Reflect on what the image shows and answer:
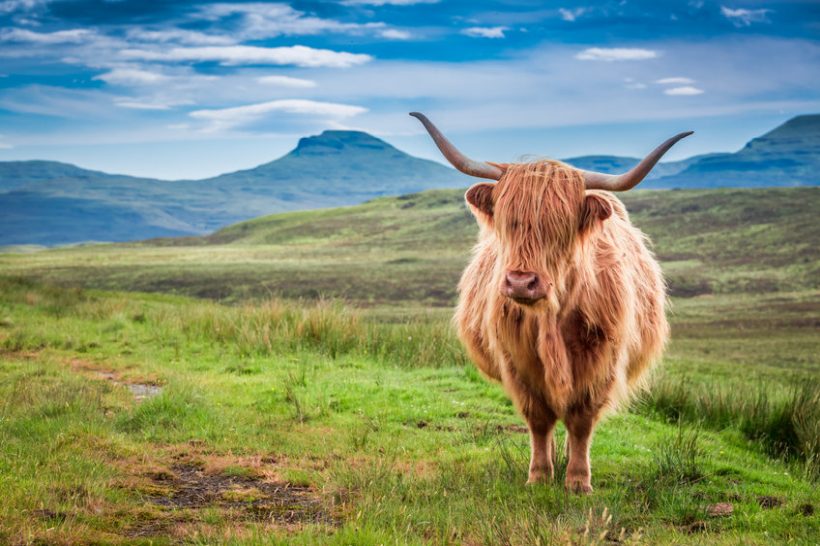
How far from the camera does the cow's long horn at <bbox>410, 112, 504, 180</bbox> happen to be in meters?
4.70

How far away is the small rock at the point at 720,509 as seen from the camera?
15.1 feet

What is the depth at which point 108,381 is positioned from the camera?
8.29 meters

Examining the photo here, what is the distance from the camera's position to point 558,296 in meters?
4.60

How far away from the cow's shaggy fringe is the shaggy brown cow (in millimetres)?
2102

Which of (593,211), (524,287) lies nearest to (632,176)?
(593,211)

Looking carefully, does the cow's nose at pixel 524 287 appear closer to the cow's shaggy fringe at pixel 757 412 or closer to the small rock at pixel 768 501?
the small rock at pixel 768 501

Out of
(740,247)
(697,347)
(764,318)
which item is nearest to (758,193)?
→ (740,247)

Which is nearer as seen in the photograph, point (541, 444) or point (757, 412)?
point (541, 444)

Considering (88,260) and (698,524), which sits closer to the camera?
(698,524)

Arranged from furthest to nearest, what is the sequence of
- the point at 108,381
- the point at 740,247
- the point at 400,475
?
the point at 740,247, the point at 108,381, the point at 400,475

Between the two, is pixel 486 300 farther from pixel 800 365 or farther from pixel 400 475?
pixel 800 365

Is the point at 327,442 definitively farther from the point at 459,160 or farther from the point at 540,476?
the point at 459,160

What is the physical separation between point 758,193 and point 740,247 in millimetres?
20535

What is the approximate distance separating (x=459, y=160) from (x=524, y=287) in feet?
3.45
